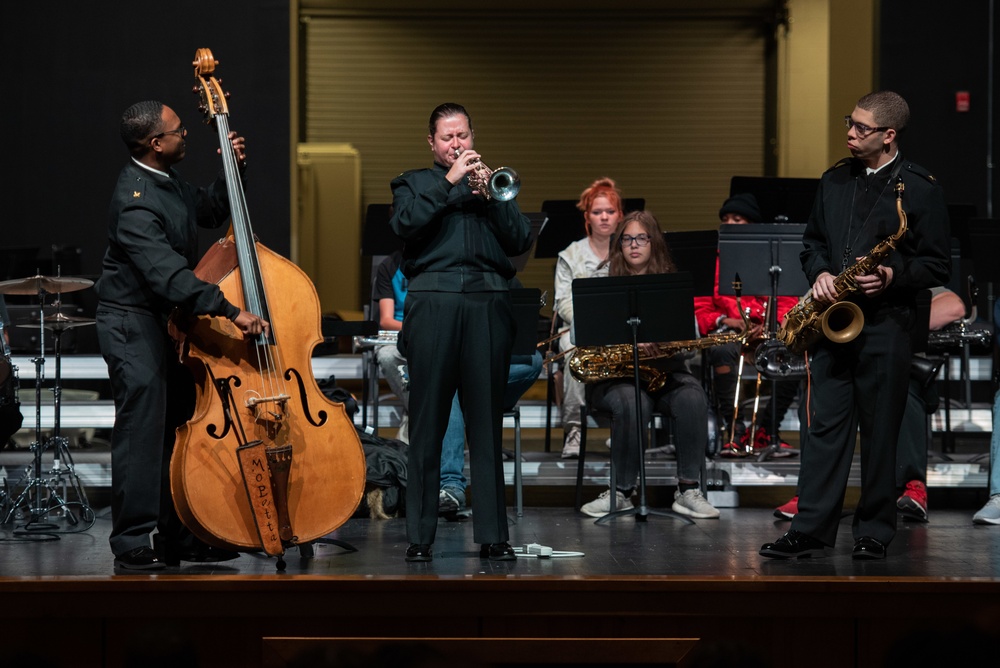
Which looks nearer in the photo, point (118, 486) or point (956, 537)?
point (118, 486)

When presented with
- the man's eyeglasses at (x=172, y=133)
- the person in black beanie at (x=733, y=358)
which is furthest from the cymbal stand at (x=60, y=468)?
the person in black beanie at (x=733, y=358)

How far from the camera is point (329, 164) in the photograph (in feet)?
34.5

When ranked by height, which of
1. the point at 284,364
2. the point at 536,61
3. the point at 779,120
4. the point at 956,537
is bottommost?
the point at 956,537

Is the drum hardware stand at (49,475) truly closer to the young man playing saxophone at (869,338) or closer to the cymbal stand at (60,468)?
the cymbal stand at (60,468)

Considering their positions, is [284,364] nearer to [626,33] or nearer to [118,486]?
[118,486]

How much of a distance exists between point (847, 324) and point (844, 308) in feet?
0.25

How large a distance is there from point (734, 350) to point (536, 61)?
541 centimetres

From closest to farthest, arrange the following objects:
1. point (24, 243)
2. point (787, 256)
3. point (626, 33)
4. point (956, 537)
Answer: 1. point (956, 537)
2. point (787, 256)
3. point (24, 243)
4. point (626, 33)

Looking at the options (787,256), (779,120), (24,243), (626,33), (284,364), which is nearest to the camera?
(284,364)

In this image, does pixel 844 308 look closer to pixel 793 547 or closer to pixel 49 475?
pixel 793 547

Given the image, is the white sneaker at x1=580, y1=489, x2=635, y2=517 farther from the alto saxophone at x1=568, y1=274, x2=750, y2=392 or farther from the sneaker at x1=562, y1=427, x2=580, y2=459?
the sneaker at x1=562, y1=427, x2=580, y2=459

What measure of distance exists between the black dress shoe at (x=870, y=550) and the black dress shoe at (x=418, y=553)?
59.8 inches

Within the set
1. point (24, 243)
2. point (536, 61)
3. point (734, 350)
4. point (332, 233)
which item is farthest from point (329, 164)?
point (734, 350)

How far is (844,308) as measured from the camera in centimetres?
412
